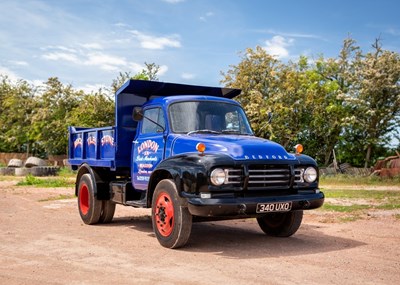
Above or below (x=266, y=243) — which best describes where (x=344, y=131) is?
above

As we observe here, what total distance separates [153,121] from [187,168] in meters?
1.56

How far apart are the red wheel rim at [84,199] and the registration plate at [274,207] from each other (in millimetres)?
4759

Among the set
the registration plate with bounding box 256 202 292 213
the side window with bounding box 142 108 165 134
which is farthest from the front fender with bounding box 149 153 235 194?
the side window with bounding box 142 108 165 134

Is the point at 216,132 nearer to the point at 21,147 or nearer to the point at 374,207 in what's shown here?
the point at 374,207

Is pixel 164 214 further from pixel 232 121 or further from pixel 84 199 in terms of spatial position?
pixel 84 199

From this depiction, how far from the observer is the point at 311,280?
553 centimetres

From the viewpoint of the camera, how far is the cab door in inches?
331

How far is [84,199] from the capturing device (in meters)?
10.7

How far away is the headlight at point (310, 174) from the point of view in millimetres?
7801

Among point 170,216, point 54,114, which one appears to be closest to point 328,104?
point 54,114

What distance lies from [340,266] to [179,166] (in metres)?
2.60

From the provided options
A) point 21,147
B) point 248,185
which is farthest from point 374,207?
point 21,147

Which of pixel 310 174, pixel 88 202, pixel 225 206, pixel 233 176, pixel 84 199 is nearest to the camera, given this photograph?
pixel 225 206

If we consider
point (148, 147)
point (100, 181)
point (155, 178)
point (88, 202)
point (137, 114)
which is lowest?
point (88, 202)
